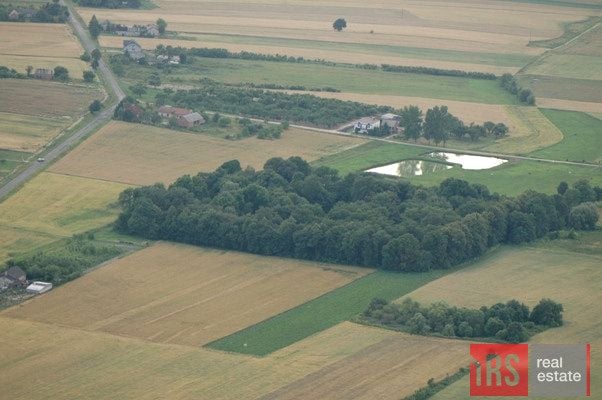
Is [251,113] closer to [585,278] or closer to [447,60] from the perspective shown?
[447,60]

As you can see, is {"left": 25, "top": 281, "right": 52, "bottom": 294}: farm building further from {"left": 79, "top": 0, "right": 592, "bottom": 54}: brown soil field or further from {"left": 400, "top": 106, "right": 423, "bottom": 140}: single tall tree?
{"left": 79, "top": 0, "right": 592, "bottom": 54}: brown soil field

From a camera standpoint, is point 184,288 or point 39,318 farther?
point 184,288

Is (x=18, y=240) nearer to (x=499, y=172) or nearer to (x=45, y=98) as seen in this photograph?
(x=499, y=172)

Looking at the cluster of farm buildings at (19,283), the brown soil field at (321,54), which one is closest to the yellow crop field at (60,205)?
the cluster of farm buildings at (19,283)

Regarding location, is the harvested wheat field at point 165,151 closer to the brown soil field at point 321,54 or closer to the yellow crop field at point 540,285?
the yellow crop field at point 540,285

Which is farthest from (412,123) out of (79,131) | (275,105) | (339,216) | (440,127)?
(339,216)

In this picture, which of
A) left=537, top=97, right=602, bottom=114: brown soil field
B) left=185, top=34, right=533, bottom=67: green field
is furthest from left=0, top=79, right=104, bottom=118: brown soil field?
left=537, top=97, right=602, bottom=114: brown soil field

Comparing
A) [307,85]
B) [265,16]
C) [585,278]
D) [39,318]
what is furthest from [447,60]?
[39,318]
